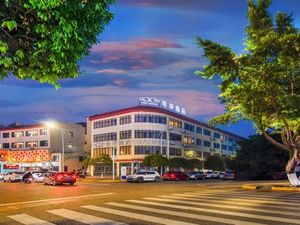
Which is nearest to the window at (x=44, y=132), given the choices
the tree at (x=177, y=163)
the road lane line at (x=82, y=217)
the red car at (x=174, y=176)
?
the tree at (x=177, y=163)

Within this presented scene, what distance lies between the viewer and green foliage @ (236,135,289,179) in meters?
65.9

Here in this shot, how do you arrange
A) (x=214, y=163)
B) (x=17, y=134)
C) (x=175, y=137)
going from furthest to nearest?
(x=17, y=134), (x=214, y=163), (x=175, y=137)

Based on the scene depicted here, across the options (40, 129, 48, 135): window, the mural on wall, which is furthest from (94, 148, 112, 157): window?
(40, 129, 48, 135): window

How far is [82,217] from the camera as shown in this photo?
1474cm

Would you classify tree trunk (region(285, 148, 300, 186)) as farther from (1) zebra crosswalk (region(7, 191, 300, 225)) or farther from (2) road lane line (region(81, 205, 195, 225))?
(2) road lane line (region(81, 205, 195, 225))

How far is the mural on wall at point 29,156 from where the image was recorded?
10344 cm

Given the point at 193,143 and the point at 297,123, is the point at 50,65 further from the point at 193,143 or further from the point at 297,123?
the point at 193,143

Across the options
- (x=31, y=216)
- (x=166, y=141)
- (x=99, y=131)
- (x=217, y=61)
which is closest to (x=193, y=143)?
(x=166, y=141)

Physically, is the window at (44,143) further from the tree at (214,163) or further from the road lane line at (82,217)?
the road lane line at (82,217)

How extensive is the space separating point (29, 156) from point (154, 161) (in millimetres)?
39510

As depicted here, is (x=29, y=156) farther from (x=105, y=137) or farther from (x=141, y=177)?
(x=141, y=177)

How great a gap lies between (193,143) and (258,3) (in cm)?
7651

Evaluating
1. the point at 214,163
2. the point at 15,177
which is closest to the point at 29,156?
the point at 214,163

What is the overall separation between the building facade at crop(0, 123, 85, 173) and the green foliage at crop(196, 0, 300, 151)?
72.1 meters
